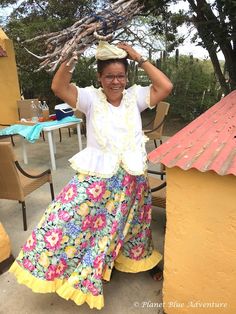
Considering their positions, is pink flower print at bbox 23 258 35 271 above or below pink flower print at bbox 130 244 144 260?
above

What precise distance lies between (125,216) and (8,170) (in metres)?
1.62

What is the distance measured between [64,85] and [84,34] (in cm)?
33

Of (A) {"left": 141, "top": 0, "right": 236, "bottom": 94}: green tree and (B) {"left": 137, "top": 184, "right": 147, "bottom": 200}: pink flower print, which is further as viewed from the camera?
(A) {"left": 141, "top": 0, "right": 236, "bottom": 94}: green tree

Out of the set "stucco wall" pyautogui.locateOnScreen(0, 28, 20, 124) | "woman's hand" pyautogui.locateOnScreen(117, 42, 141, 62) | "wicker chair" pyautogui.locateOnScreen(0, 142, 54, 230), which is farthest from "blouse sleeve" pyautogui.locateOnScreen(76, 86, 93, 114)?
"stucco wall" pyautogui.locateOnScreen(0, 28, 20, 124)

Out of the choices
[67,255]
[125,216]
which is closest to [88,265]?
[67,255]

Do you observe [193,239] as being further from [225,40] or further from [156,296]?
[225,40]

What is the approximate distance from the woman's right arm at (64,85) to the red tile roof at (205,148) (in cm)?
62

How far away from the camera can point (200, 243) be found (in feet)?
6.59

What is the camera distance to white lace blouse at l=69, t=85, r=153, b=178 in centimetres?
218

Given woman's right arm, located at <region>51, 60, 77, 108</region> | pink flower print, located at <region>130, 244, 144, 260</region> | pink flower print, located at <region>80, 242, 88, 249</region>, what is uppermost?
woman's right arm, located at <region>51, 60, 77, 108</region>

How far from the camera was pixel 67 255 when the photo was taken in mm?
2205

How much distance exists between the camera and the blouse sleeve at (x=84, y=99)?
7.14 ft

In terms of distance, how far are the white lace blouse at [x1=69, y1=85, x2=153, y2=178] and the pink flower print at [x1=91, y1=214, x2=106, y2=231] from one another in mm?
299

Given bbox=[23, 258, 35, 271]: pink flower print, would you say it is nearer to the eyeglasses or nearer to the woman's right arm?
the woman's right arm
